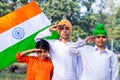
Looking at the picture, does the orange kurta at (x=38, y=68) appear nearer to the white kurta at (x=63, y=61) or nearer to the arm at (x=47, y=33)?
the white kurta at (x=63, y=61)

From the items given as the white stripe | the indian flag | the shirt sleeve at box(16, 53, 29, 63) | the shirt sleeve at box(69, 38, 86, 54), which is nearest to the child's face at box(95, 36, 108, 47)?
the shirt sleeve at box(69, 38, 86, 54)

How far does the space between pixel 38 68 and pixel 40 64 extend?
0.21ft

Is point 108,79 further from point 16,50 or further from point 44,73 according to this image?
point 16,50

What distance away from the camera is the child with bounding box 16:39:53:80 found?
498cm

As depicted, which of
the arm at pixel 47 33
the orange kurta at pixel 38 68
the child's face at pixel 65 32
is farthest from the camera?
the arm at pixel 47 33

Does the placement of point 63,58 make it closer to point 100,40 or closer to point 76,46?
point 76,46

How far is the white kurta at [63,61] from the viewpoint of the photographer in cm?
508

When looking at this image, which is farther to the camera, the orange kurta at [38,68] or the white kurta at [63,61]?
the white kurta at [63,61]

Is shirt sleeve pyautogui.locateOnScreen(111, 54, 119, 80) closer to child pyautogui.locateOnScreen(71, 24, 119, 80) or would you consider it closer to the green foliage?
child pyautogui.locateOnScreen(71, 24, 119, 80)

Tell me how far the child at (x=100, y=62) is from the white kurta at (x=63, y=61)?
148 millimetres

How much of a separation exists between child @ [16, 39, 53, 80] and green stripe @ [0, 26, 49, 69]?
127 centimetres

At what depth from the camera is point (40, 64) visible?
502 cm

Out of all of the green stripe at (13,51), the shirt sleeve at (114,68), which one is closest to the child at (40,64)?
the shirt sleeve at (114,68)

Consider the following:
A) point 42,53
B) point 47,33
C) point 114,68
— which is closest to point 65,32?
point 47,33
